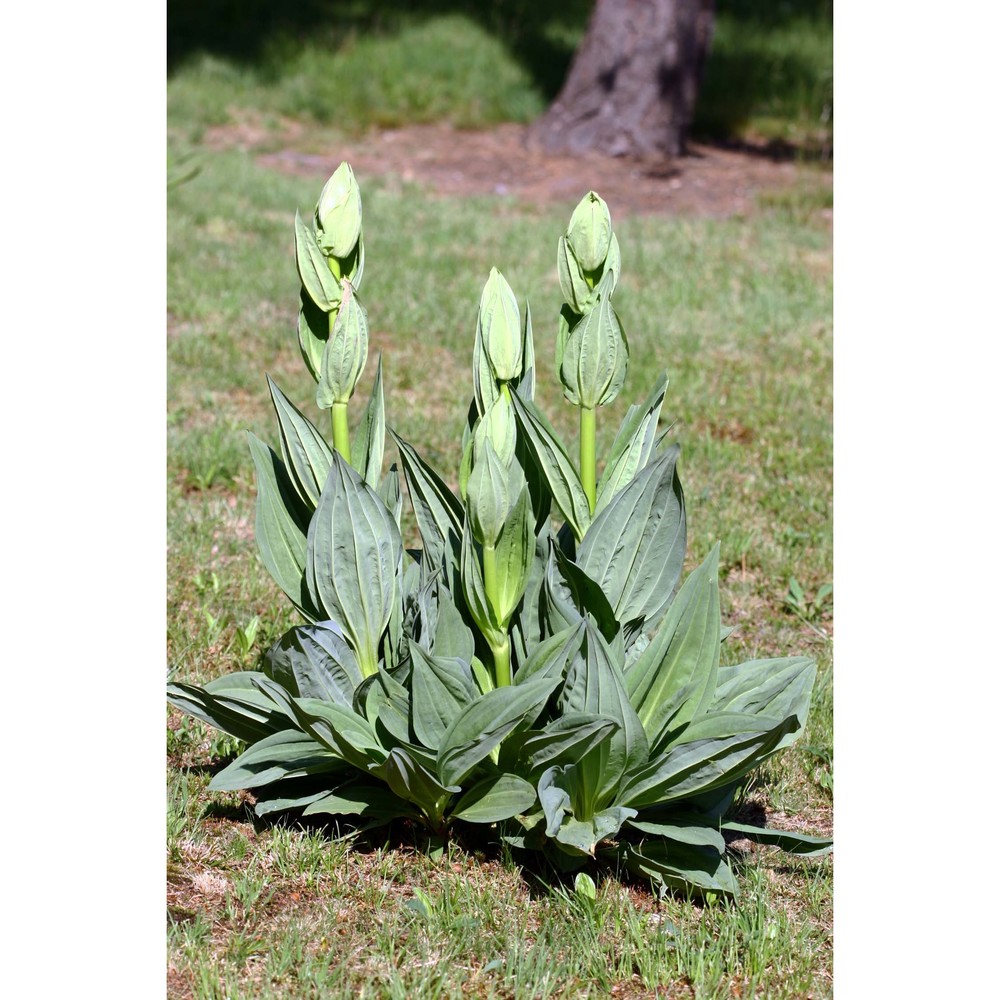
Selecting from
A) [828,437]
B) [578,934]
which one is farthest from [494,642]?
[828,437]

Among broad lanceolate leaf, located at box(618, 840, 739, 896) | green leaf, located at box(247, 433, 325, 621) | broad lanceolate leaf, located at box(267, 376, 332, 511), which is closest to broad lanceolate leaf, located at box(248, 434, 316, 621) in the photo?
green leaf, located at box(247, 433, 325, 621)

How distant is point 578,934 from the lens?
203 cm

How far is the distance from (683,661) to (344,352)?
805 mm

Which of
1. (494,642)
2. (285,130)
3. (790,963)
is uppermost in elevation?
(285,130)

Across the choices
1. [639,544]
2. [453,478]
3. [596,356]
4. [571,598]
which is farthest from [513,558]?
[453,478]

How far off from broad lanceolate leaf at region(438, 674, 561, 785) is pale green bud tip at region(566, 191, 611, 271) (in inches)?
28.5

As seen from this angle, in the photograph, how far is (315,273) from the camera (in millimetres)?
2121

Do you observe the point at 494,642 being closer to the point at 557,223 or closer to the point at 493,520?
the point at 493,520

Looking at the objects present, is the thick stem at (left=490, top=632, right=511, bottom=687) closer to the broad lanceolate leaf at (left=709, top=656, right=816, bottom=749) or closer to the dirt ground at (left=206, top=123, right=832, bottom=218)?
the broad lanceolate leaf at (left=709, top=656, right=816, bottom=749)

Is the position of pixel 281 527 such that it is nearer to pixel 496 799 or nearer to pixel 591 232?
pixel 496 799

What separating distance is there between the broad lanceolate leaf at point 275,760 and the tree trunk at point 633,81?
7.51m

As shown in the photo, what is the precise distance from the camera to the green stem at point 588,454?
2166mm

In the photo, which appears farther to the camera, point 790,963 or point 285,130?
point 285,130

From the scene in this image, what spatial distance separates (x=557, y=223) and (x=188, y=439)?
3657 mm
